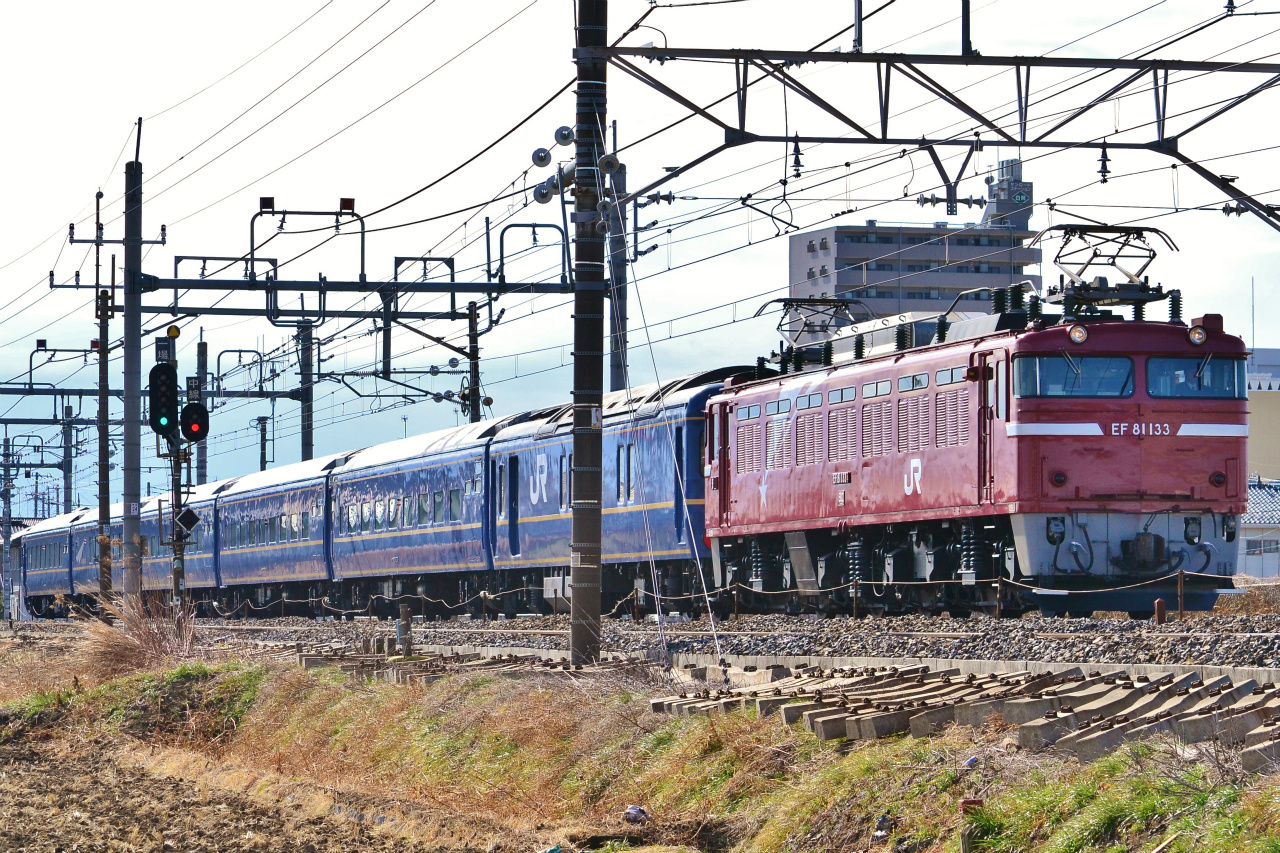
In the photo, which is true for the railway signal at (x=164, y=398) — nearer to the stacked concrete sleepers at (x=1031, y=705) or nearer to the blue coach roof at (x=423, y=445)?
the blue coach roof at (x=423, y=445)

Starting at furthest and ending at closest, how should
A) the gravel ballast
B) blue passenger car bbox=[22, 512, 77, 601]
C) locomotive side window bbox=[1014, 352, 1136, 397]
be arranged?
blue passenger car bbox=[22, 512, 77, 601] → locomotive side window bbox=[1014, 352, 1136, 397] → the gravel ballast

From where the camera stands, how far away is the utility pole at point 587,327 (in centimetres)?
1505

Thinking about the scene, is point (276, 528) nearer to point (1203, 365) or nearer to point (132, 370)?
point (132, 370)

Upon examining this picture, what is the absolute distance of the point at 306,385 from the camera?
147ft

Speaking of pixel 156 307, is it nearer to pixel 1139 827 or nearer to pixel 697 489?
pixel 697 489

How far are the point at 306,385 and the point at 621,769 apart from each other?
3426cm

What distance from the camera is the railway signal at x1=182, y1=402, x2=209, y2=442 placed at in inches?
937

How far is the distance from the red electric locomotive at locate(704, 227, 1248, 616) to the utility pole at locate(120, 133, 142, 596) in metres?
11.5

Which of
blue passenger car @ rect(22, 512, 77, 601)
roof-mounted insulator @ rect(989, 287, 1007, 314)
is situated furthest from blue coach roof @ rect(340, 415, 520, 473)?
blue passenger car @ rect(22, 512, 77, 601)

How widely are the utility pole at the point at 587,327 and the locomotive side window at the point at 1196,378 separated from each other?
765cm

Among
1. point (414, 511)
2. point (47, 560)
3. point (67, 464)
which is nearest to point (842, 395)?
point (414, 511)

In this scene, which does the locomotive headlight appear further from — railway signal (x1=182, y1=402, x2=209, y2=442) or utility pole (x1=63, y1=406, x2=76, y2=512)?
utility pole (x1=63, y1=406, x2=76, y2=512)

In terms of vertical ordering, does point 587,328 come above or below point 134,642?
above

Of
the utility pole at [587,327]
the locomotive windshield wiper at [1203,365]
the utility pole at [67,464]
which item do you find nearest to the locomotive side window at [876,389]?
the locomotive windshield wiper at [1203,365]
